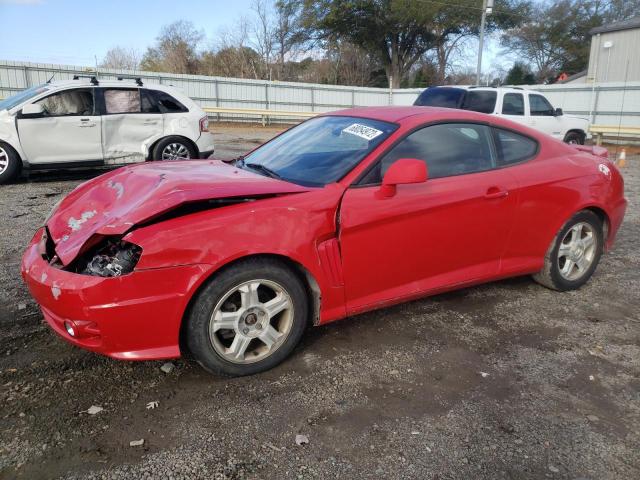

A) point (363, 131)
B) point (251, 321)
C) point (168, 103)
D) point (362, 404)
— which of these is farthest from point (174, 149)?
point (362, 404)

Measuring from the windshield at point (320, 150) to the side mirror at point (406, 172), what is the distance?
0.95 feet

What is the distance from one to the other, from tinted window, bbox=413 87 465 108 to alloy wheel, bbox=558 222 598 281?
775 cm

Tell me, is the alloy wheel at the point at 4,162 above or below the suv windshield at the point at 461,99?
below

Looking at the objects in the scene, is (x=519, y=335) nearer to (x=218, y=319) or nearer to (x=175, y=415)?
(x=218, y=319)

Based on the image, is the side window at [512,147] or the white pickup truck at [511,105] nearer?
the side window at [512,147]

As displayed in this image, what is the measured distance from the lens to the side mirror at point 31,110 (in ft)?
26.6

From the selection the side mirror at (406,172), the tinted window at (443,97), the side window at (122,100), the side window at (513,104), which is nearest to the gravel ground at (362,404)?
the side mirror at (406,172)

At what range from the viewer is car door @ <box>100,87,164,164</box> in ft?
28.6

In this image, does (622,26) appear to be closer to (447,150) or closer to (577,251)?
(577,251)

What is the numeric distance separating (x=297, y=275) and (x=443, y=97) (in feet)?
32.4

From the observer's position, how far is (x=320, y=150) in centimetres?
363

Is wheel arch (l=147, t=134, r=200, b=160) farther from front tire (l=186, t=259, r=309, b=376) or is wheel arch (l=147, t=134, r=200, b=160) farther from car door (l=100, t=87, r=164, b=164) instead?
front tire (l=186, t=259, r=309, b=376)

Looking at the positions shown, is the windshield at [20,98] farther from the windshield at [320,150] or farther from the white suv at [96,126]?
the windshield at [320,150]

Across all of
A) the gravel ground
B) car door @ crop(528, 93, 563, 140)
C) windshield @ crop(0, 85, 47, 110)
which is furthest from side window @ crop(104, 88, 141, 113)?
car door @ crop(528, 93, 563, 140)
